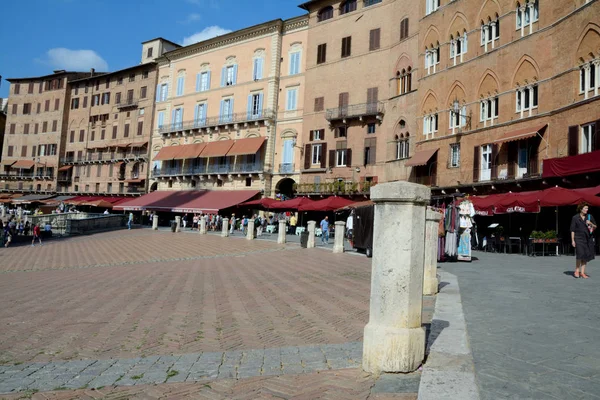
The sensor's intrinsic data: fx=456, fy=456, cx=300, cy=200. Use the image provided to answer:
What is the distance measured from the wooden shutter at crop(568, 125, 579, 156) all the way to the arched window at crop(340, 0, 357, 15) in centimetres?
2177

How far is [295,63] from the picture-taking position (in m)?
40.1

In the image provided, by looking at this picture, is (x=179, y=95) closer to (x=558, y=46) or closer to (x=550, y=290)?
(x=558, y=46)

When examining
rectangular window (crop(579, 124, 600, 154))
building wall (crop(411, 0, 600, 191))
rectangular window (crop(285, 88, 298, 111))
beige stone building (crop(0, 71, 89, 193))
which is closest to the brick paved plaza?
rectangular window (crop(579, 124, 600, 154))

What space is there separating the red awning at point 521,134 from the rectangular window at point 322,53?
18.5 meters

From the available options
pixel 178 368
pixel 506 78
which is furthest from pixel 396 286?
pixel 506 78

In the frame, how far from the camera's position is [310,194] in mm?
36000

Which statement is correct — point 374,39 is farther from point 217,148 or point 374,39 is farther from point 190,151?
point 190,151

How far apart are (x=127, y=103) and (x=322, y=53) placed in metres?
26.8

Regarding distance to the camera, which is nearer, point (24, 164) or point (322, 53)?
point (322, 53)

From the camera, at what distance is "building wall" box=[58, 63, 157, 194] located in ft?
169

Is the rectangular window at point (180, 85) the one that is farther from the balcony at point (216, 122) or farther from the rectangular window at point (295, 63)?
the rectangular window at point (295, 63)

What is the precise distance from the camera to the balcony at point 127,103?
52531 millimetres

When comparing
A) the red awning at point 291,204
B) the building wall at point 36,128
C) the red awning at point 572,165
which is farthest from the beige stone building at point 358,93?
the building wall at point 36,128

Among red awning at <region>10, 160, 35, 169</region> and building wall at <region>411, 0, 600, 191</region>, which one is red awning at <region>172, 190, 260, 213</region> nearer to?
building wall at <region>411, 0, 600, 191</region>
